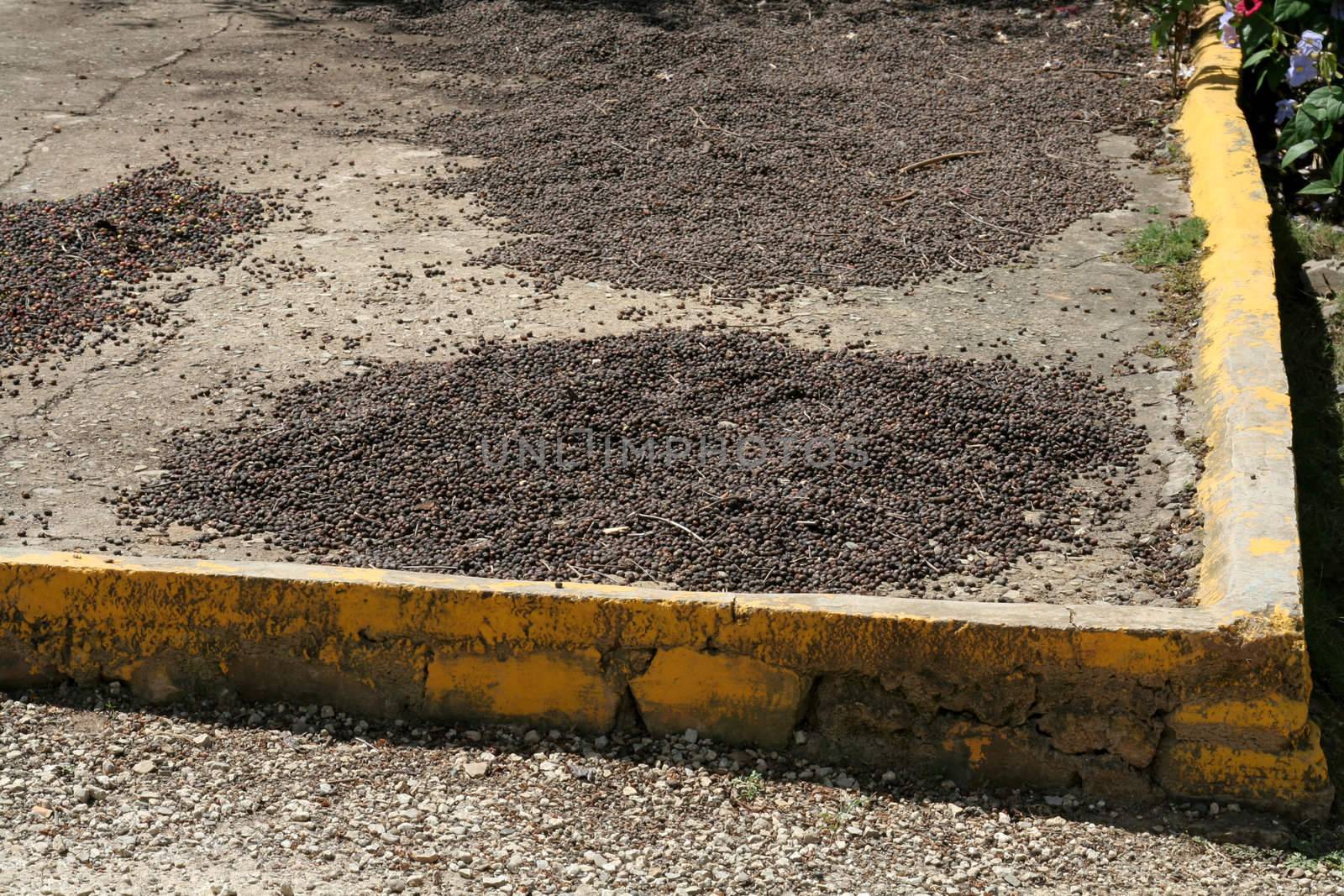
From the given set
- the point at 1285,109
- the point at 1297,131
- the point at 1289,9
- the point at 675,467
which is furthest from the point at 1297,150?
the point at 675,467

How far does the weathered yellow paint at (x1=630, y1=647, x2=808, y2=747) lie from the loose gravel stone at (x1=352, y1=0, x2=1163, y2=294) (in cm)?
272

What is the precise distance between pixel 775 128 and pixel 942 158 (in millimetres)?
946

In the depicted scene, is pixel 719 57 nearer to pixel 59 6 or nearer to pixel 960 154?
pixel 960 154

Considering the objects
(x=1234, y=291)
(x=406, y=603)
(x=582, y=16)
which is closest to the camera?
(x=406, y=603)

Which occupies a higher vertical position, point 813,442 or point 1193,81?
point 1193,81

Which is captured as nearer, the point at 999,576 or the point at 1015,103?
the point at 999,576

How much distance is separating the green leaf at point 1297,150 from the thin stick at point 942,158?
1.48 m

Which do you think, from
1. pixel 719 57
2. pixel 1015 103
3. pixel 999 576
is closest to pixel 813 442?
pixel 999 576

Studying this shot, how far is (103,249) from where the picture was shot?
609cm

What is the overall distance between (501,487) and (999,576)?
1.49 metres

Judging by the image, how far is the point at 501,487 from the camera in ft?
13.8

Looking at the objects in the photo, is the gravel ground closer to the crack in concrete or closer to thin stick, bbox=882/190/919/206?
thin stick, bbox=882/190/919/206

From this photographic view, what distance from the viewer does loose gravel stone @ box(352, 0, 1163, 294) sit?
616 centimetres

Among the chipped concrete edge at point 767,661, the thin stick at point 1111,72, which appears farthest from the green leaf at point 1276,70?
the chipped concrete edge at point 767,661
